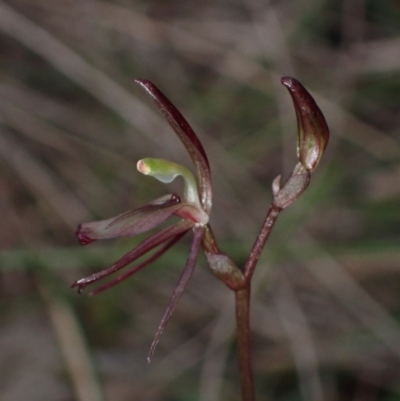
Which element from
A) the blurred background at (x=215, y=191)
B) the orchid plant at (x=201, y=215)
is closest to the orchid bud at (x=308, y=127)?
the orchid plant at (x=201, y=215)

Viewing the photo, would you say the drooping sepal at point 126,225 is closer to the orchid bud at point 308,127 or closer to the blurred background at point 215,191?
the orchid bud at point 308,127

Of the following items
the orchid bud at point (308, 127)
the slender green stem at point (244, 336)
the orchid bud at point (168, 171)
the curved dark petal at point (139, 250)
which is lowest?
the slender green stem at point (244, 336)

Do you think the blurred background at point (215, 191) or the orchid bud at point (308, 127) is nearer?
the orchid bud at point (308, 127)

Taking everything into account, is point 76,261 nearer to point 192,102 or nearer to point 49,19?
point 192,102

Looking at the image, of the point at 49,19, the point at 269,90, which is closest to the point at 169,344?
the point at 269,90

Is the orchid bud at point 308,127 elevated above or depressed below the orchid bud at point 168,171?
above

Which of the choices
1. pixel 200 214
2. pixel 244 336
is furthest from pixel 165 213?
pixel 244 336

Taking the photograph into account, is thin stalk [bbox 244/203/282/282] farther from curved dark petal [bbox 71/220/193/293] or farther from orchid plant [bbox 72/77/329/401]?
curved dark petal [bbox 71/220/193/293]
